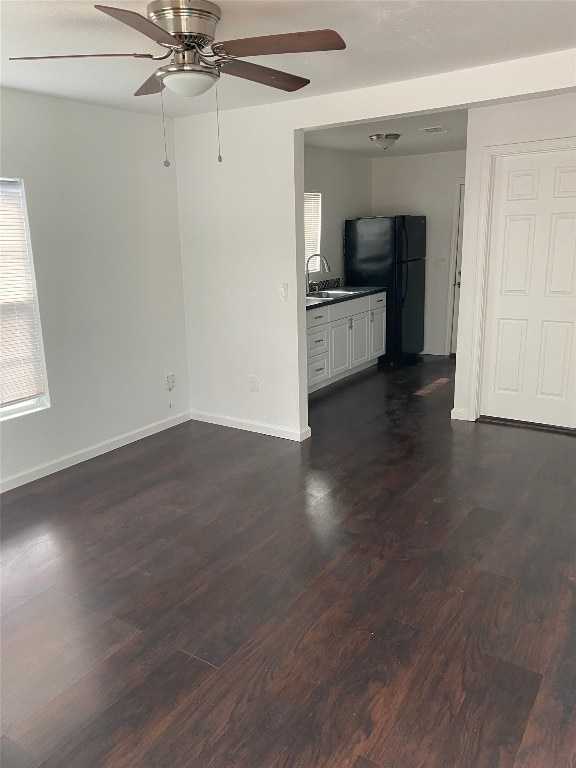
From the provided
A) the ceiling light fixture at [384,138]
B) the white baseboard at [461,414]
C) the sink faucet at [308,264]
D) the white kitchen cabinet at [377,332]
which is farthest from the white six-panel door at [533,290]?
the sink faucet at [308,264]

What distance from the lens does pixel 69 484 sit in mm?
3861

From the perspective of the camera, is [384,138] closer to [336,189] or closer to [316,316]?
[336,189]

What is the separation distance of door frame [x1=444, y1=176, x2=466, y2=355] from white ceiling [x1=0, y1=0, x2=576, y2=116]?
365cm

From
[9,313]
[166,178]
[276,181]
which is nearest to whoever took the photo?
[9,313]

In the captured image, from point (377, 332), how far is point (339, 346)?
2.96ft

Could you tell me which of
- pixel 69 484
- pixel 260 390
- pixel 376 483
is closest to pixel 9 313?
pixel 69 484

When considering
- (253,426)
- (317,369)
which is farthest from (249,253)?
(317,369)

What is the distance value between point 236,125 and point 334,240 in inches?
111

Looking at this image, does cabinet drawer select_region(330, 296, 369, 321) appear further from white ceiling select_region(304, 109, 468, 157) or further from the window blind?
the window blind

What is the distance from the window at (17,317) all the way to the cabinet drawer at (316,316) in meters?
2.43

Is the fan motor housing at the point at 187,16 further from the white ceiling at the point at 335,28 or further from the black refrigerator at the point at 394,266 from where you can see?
the black refrigerator at the point at 394,266

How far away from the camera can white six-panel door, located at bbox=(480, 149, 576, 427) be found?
431 cm

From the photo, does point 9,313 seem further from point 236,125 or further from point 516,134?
point 516,134

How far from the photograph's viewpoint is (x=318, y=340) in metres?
5.65
